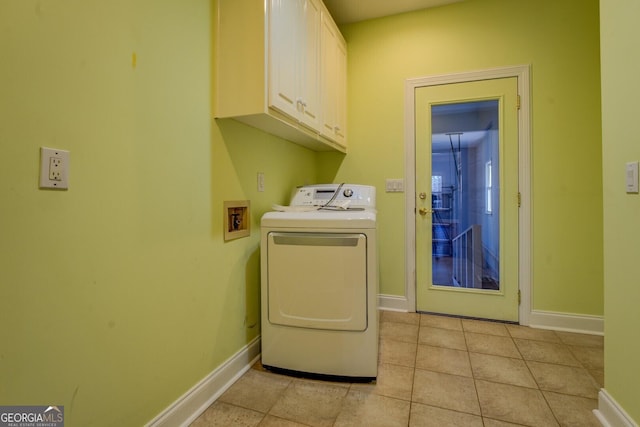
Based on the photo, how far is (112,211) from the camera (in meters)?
1.03

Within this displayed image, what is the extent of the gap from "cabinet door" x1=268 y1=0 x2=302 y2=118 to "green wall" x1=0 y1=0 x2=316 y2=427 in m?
0.31

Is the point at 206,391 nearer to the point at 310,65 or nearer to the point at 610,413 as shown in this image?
the point at 610,413

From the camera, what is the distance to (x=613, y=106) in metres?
1.23

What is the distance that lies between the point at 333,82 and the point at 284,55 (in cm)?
85

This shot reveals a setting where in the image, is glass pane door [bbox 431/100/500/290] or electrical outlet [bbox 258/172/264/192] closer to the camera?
electrical outlet [bbox 258/172/264/192]

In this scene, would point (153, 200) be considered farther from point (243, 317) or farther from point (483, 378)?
point (483, 378)

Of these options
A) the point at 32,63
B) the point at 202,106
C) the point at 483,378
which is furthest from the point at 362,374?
the point at 32,63

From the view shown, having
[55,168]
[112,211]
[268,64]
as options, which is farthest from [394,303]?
[55,168]

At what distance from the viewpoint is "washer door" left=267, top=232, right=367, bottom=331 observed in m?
1.57

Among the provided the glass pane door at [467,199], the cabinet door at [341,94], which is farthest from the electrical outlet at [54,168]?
the glass pane door at [467,199]

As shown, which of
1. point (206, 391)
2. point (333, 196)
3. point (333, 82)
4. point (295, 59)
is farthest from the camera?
point (333, 82)

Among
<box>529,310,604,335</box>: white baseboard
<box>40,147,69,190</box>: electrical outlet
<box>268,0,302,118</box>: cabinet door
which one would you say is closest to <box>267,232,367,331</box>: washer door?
<box>268,0,302,118</box>: cabinet door

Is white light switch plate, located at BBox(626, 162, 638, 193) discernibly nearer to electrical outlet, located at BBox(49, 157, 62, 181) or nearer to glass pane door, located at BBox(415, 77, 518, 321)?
glass pane door, located at BBox(415, 77, 518, 321)

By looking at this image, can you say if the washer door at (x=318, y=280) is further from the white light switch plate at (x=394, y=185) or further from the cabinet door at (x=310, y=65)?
the white light switch plate at (x=394, y=185)
